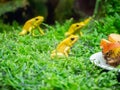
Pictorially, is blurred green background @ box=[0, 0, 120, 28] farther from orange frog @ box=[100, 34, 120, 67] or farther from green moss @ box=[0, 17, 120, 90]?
orange frog @ box=[100, 34, 120, 67]

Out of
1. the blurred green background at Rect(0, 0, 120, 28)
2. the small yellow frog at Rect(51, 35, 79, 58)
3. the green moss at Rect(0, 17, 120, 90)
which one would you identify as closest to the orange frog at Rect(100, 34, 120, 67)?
the green moss at Rect(0, 17, 120, 90)

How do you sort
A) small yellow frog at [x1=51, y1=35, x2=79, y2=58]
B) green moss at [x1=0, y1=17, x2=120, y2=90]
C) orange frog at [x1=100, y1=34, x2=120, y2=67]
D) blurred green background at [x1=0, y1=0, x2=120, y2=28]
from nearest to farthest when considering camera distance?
green moss at [x1=0, y1=17, x2=120, y2=90] → orange frog at [x1=100, y1=34, x2=120, y2=67] → small yellow frog at [x1=51, y1=35, x2=79, y2=58] → blurred green background at [x1=0, y1=0, x2=120, y2=28]

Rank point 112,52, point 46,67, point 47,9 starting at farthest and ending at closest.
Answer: point 47,9
point 112,52
point 46,67

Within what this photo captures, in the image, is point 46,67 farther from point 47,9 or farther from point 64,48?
point 47,9

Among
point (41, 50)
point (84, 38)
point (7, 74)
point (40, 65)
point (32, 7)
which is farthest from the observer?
point (32, 7)

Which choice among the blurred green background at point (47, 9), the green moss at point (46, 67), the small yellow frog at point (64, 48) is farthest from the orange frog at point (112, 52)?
the blurred green background at point (47, 9)

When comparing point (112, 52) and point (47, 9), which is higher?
point (112, 52)

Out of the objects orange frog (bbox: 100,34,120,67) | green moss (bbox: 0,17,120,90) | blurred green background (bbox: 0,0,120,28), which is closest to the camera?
green moss (bbox: 0,17,120,90)

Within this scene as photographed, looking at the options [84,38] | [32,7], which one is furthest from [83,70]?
[32,7]

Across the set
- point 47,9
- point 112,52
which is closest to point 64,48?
point 112,52

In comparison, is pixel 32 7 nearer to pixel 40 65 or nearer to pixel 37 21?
pixel 37 21

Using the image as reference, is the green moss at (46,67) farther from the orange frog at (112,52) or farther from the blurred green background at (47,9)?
the blurred green background at (47,9)
